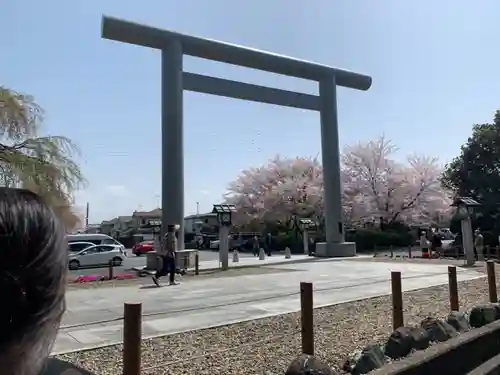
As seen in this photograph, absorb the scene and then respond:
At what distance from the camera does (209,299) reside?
9344 millimetres

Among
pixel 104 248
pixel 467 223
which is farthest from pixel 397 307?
pixel 104 248

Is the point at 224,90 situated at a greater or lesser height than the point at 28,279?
greater

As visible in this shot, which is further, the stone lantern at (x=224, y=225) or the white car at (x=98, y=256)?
the white car at (x=98, y=256)

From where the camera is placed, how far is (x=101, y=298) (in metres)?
9.86

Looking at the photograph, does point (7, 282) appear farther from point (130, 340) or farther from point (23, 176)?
point (23, 176)

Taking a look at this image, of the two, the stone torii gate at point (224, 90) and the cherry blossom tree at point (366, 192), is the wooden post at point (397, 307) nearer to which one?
the stone torii gate at point (224, 90)

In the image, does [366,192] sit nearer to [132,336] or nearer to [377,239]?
[377,239]

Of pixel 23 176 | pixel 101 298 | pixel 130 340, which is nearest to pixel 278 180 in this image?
pixel 23 176

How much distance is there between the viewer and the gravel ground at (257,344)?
475cm

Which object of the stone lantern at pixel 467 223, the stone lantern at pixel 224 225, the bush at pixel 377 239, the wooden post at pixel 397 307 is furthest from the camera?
the bush at pixel 377 239

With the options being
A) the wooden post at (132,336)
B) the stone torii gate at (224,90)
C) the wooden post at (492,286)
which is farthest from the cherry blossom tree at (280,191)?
the wooden post at (132,336)

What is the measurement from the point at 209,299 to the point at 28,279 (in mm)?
8822

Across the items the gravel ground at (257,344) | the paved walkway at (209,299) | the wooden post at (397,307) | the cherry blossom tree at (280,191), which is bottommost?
the gravel ground at (257,344)

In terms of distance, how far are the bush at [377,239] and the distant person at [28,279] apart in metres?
32.6
